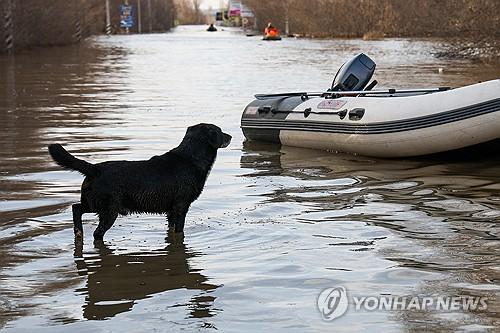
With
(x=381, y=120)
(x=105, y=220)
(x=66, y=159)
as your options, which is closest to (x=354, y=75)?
(x=381, y=120)

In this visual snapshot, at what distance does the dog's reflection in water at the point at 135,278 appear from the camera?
5.74 m

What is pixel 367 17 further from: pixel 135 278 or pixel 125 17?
pixel 135 278

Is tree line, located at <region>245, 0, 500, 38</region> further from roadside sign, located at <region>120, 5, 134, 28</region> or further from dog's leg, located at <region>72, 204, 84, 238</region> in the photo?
dog's leg, located at <region>72, 204, 84, 238</region>

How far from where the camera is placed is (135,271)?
21.4 ft

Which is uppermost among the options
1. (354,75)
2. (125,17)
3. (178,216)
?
(354,75)

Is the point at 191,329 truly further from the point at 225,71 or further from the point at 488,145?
the point at 225,71

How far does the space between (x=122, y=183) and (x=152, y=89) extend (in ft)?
51.1

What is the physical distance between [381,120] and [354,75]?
7.97 ft

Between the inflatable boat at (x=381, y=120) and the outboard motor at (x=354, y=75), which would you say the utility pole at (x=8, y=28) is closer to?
the outboard motor at (x=354, y=75)

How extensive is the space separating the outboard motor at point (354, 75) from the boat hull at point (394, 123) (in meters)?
0.92

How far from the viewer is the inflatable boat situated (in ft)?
34.3

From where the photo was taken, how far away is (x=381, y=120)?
11.0 metres

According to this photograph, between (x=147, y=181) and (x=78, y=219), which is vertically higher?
(x=147, y=181)

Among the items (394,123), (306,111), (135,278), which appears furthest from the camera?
(306,111)
